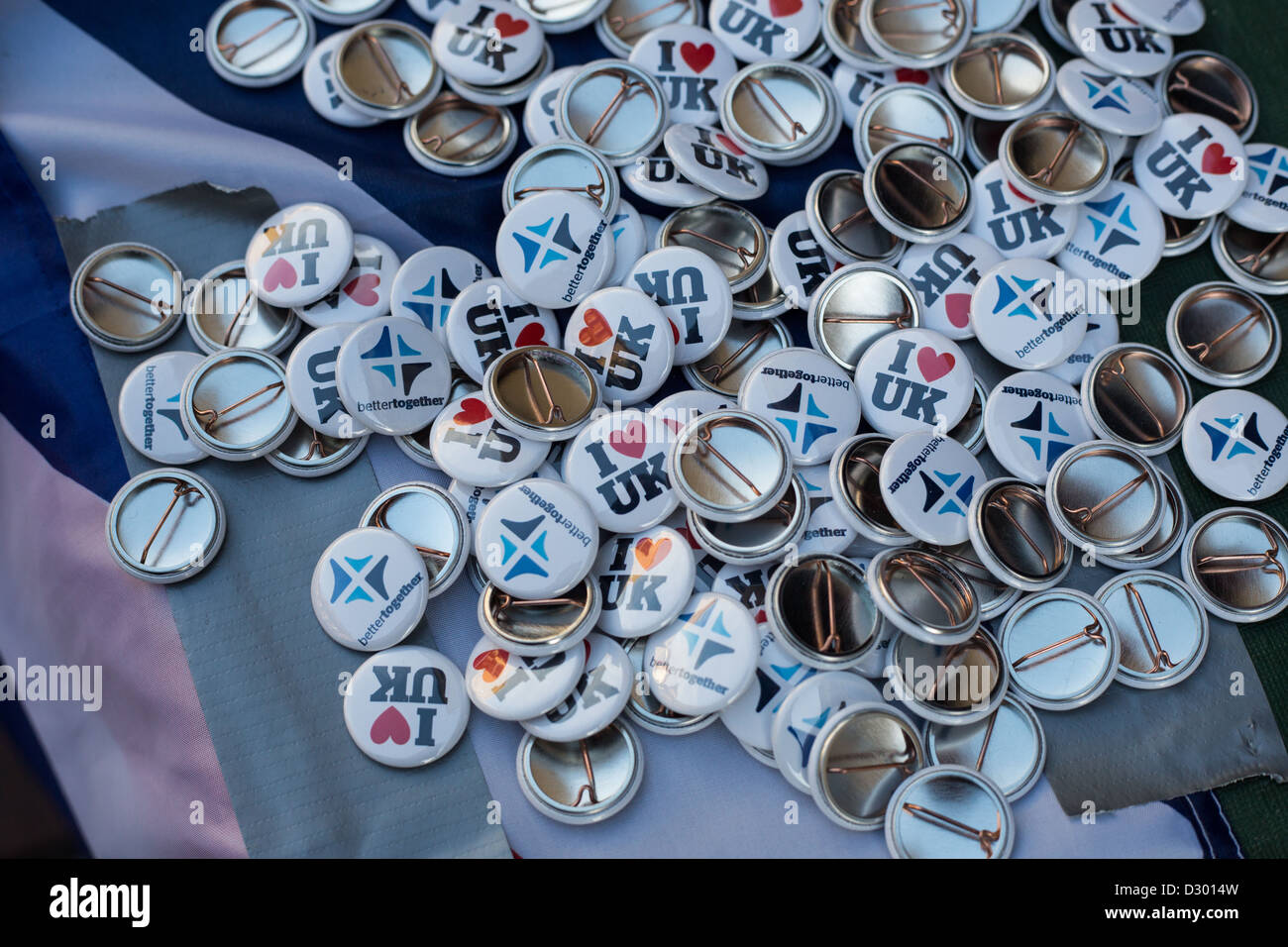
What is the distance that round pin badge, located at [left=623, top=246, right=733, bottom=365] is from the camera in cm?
266

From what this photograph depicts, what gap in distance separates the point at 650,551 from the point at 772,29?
62.5 inches

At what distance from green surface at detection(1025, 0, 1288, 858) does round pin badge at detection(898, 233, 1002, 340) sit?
0.45m

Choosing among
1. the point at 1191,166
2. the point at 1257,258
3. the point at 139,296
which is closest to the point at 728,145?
the point at 1191,166

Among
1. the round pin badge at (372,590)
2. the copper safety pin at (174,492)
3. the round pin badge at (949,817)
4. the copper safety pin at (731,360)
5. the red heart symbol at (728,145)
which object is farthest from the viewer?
the red heart symbol at (728,145)

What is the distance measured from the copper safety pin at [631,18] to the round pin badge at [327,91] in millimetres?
737

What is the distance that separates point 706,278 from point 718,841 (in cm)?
134

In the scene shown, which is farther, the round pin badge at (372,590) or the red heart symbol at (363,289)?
the red heart symbol at (363,289)

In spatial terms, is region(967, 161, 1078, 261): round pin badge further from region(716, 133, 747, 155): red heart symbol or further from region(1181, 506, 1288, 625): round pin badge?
region(1181, 506, 1288, 625): round pin badge

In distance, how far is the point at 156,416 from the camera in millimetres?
2605

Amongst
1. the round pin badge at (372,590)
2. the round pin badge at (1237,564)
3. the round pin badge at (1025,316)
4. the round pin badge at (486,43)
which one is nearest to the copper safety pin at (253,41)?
the round pin badge at (486,43)

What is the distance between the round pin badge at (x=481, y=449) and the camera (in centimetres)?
251

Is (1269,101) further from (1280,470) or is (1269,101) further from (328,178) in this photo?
(328,178)

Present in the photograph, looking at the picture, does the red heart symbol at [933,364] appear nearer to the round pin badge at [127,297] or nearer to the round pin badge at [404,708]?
the round pin badge at [404,708]

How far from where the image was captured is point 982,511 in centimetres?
249
